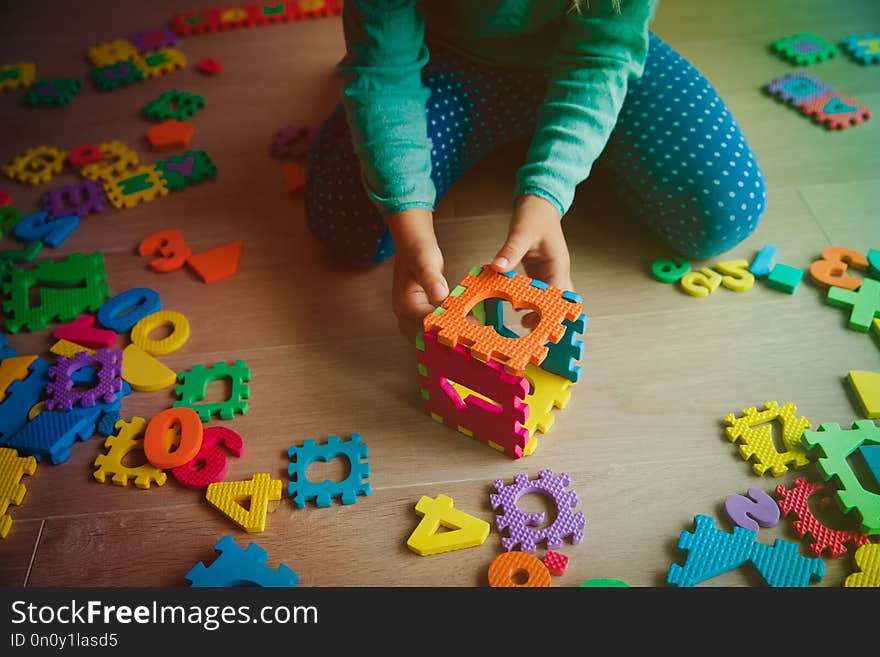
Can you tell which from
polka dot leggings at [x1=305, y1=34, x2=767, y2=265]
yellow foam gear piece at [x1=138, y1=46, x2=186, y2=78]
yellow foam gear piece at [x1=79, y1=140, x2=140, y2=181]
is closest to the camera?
polka dot leggings at [x1=305, y1=34, x2=767, y2=265]

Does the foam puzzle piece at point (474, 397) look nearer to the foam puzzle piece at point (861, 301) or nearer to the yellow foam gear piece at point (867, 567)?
the yellow foam gear piece at point (867, 567)

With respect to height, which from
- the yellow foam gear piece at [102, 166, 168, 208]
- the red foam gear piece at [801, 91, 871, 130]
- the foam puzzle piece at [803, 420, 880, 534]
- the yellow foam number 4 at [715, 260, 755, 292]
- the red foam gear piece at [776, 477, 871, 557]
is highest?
the red foam gear piece at [801, 91, 871, 130]

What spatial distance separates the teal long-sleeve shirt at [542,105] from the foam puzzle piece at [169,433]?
0.38 m

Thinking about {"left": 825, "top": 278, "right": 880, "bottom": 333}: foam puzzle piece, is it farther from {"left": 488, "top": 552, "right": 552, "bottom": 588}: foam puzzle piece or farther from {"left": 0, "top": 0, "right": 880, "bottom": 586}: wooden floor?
{"left": 488, "top": 552, "right": 552, "bottom": 588}: foam puzzle piece

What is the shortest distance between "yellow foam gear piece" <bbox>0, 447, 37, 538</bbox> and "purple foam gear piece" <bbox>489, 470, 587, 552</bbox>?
0.58 meters

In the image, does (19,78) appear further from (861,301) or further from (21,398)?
(861,301)

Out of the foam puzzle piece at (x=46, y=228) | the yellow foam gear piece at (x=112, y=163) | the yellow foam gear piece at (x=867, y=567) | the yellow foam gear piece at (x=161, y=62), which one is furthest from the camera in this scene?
the yellow foam gear piece at (x=161, y=62)

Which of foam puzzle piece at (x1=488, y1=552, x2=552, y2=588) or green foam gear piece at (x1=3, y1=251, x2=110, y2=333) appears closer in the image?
foam puzzle piece at (x1=488, y1=552, x2=552, y2=588)

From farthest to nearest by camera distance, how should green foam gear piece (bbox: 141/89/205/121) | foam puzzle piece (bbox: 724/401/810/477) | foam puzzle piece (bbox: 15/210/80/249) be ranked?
green foam gear piece (bbox: 141/89/205/121)
foam puzzle piece (bbox: 15/210/80/249)
foam puzzle piece (bbox: 724/401/810/477)

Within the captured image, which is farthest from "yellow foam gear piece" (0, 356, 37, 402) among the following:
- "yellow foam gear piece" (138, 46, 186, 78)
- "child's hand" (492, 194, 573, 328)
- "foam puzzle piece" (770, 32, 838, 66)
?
"foam puzzle piece" (770, 32, 838, 66)

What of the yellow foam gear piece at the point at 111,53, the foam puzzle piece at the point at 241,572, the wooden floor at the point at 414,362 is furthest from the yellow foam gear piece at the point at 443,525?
the yellow foam gear piece at the point at 111,53

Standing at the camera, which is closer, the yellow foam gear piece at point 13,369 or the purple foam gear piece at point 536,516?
the purple foam gear piece at point 536,516

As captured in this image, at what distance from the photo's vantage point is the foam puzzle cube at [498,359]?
82 centimetres

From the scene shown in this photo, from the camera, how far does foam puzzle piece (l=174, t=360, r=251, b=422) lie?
3.31 ft
